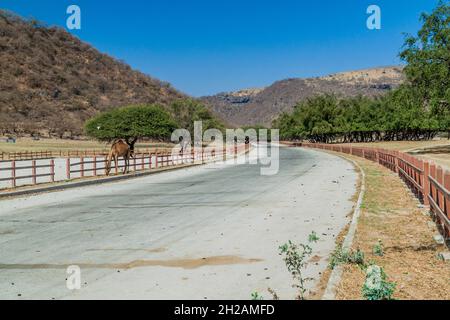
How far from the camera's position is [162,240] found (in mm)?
9812

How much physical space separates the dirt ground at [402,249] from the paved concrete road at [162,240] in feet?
2.16

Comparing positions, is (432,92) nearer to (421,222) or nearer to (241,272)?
(421,222)

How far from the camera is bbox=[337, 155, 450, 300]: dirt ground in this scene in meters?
6.27

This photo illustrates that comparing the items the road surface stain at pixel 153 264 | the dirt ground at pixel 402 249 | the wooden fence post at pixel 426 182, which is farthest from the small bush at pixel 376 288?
the wooden fence post at pixel 426 182

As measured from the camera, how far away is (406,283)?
6535 mm

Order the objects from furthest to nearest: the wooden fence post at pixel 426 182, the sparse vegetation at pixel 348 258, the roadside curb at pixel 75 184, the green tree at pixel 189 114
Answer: the green tree at pixel 189 114 → the roadside curb at pixel 75 184 → the wooden fence post at pixel 426 182 → the sparse vegetation at pixel 348 258

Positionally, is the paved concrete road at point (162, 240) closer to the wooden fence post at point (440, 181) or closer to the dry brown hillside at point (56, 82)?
the wooden fence post at point (440, 181)

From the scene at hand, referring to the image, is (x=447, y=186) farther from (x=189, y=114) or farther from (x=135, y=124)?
(x=189, y=114)

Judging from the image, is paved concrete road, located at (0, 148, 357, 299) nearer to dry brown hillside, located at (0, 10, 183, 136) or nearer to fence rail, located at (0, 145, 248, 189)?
fence rail, located at (0, 145, 248, 189)

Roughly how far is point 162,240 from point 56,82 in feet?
474

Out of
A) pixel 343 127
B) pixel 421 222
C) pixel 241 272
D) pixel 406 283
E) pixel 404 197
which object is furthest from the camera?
pixel 343 127

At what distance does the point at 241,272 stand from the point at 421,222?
595 centimetres

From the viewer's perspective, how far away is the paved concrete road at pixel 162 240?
6.66 meters
